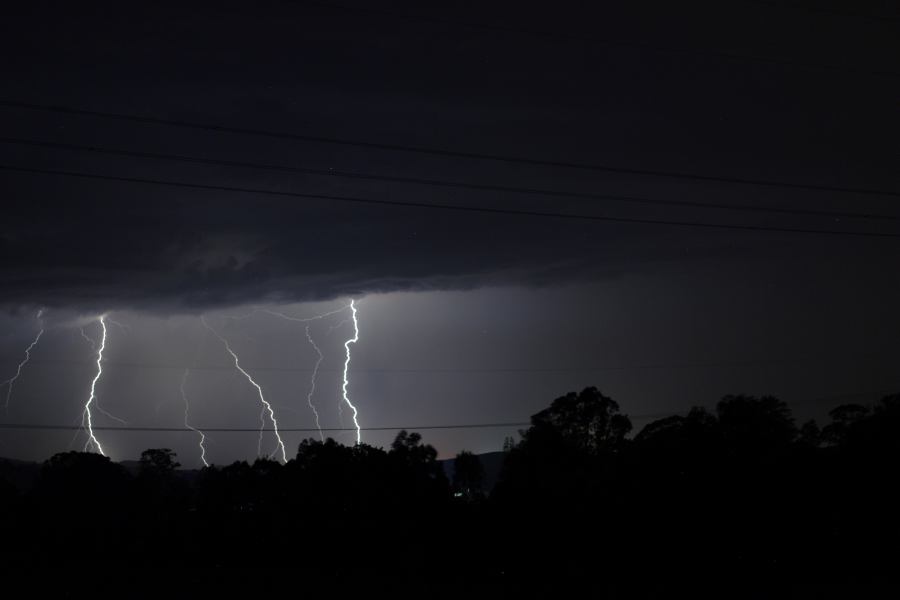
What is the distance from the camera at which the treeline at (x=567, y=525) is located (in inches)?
1475

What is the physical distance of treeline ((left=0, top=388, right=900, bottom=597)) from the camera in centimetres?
3747

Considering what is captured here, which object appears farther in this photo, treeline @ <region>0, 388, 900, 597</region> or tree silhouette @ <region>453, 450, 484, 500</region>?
tree silhouette @ <region>453, 450, 484, 500</region>

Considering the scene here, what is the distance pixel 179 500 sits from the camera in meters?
53.4

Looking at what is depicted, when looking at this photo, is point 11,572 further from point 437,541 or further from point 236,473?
point 236,473

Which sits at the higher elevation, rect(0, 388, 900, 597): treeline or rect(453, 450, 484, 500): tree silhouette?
rect(453, 450, 484, 500): tree silhouette

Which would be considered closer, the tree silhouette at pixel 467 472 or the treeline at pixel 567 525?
the treeline at pixel 567 525

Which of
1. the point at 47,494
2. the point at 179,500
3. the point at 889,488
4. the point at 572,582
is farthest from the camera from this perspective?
the point at 47,494

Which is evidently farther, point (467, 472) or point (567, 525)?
point (467, 472)

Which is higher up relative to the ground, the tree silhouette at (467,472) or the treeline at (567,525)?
the tree silhouette at (467,472)

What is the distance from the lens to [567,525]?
39969mm

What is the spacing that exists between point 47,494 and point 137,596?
32.5m

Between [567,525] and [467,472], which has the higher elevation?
[467,472]

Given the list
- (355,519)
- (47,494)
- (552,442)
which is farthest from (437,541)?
(47,494)

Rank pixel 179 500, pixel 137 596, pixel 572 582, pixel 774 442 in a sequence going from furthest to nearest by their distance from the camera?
1. pixel 179 500
2. pixel 774 442
3. pixel 572 582
4. pixel 137 596
